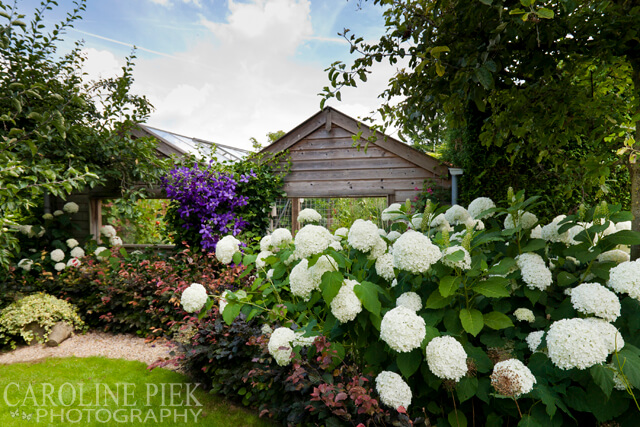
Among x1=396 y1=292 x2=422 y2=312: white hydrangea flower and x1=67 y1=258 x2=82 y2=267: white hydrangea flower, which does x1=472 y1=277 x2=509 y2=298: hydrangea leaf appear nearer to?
x1=396 y1=292 x2=422 y2=312: white hydrangea flower

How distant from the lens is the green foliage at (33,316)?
3984mm

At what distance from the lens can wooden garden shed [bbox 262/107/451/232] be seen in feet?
17.7

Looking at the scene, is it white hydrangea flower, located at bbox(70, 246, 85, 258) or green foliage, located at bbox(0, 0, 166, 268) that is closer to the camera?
green foliage, located at bbox(0, 0, 166, 268)

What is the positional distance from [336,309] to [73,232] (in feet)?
23.4

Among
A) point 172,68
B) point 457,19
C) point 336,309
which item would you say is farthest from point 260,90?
point 336,309

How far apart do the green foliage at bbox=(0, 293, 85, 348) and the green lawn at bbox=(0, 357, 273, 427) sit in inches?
24.2

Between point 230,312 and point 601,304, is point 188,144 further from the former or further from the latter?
point 601,304

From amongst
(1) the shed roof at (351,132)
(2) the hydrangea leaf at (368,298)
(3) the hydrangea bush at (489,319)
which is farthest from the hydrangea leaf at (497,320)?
(1) the shed roof at (351,132)

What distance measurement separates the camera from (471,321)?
4.63ft

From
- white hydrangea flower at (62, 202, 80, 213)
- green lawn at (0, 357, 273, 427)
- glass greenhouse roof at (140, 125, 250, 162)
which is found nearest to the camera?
green lawn at (0, 357, 273, 427)

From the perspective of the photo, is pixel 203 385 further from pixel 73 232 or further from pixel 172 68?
pixel 73 232

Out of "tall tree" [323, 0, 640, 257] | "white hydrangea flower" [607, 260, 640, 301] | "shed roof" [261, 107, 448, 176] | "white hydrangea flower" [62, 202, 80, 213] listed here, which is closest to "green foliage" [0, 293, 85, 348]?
"white hydrangea flower" [62, 202, 80, 213]

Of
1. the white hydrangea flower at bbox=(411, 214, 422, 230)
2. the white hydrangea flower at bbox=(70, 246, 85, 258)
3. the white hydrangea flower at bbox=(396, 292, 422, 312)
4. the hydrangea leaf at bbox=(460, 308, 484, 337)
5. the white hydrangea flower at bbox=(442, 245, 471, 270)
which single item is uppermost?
the white hydrangea flower at bbox=(411, 214, 422, 230)

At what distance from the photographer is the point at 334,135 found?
580cm
